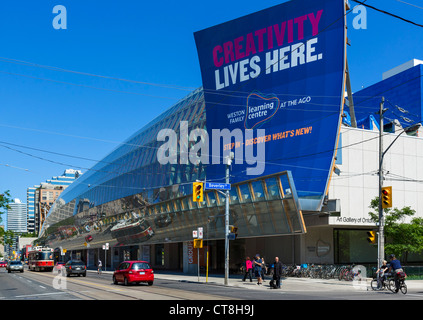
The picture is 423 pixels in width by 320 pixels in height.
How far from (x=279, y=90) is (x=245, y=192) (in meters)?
9.66

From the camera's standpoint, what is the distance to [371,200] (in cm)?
3838

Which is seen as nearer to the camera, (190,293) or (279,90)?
(190,293)

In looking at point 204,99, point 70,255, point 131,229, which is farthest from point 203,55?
point 70,255

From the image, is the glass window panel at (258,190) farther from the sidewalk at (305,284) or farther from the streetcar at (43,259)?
the streetcar at (43,259)

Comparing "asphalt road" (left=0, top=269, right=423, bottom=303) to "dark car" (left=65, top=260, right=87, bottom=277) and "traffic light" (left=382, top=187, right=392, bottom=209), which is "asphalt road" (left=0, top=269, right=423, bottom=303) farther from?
"dark car" (left=65, top=260, right=87, bottom=277)

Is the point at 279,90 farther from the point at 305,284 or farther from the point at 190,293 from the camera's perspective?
the point at 190,293

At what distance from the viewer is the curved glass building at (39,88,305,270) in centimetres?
3725

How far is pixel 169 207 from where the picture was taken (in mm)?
52469

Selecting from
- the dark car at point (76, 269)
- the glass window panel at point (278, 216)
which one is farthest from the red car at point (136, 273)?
the dark car at point (76, 269)

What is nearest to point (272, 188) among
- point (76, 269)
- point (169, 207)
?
point (169, 207)

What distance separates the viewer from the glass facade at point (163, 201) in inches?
1447

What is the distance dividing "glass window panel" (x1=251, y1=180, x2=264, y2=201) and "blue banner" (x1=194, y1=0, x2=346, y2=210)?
323cm
